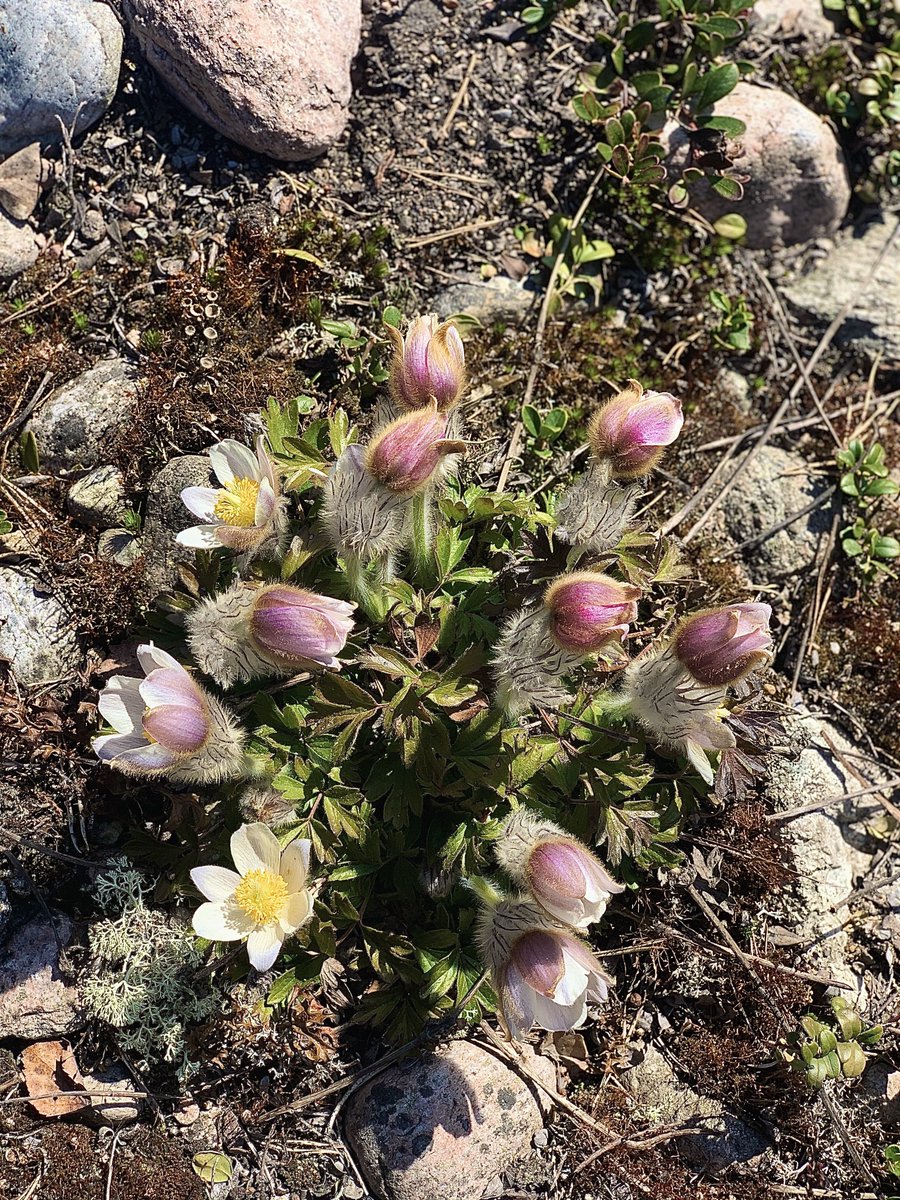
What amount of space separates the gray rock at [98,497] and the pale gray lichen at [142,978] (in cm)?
125

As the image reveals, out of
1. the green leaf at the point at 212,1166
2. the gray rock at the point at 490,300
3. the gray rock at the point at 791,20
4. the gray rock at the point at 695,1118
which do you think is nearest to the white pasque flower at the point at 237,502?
the gray rock at the point at 490,300

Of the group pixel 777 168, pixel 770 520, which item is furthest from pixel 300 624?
pixel 777 168

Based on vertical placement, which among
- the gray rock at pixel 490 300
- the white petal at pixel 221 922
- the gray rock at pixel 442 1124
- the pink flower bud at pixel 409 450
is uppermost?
the pink flower bud at pixel 409 450

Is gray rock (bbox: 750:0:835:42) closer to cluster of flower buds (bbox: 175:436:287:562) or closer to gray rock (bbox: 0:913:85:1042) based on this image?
cluster of flower buds (bbox: 175:436:287:562)

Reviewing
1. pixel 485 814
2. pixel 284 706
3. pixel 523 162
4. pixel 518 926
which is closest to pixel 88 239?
pixel 523 162

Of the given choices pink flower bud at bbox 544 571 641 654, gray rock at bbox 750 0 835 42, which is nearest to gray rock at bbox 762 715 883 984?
pink flower bud at bbox 544 571 641 654

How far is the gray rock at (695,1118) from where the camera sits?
3328 mm

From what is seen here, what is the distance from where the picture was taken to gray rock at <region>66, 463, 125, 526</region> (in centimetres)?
359

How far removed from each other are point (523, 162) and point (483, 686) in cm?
260

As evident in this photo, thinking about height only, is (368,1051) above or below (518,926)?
below

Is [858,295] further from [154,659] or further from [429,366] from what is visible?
[154,659]

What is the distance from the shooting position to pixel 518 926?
8.68ft

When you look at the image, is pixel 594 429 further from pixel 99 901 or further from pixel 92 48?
pixel 92 48

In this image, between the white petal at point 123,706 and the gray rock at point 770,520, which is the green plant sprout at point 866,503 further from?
the white petal at point 123,706
